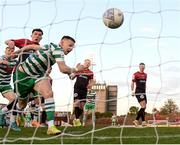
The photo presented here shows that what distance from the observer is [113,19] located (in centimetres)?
710

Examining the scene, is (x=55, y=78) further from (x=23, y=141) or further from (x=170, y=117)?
(x=170, y=117)

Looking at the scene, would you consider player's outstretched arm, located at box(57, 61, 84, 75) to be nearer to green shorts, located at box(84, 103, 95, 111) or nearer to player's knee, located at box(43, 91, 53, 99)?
player's knee, located at box(43, 91, 53, 99)

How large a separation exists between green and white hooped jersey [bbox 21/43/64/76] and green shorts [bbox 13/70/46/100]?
0.08 m

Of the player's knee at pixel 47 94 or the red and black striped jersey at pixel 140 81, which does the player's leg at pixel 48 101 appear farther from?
the red and black striped jersey at pixel 140 81

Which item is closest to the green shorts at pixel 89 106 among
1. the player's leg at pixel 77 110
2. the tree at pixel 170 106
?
the player's leg at pixel 77 110

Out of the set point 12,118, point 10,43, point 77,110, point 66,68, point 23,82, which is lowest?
point 12,118

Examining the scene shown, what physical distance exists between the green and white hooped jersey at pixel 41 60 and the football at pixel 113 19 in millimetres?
1351

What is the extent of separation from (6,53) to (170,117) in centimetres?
828

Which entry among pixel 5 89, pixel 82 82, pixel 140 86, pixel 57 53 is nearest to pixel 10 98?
pixel 5 89

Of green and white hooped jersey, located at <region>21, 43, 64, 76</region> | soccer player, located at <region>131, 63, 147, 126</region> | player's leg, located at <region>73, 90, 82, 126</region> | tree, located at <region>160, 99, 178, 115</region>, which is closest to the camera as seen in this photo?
green and white hooped jersey, located at <region>21, 43, 64, 76</region>

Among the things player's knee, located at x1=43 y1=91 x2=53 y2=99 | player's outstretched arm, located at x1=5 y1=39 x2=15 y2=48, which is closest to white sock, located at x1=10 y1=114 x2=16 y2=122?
player's outstretched arm, located at x1=5 y1=39 x2=15 y2=48

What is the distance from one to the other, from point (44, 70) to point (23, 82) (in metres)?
0.37

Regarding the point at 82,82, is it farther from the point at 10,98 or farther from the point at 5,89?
the point at 10,98

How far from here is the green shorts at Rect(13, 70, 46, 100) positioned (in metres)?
6.27
